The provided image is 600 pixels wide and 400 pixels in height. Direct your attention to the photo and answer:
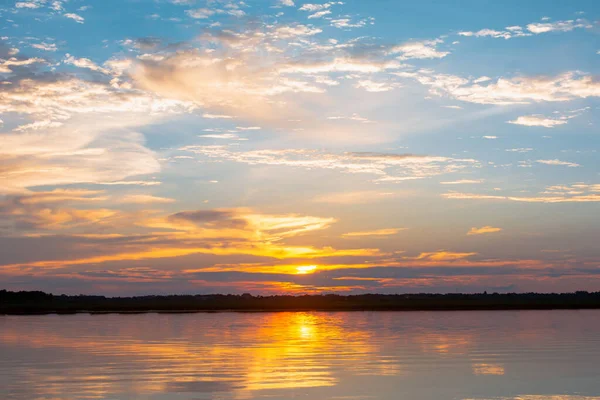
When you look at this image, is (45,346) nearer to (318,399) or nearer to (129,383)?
(129,383)

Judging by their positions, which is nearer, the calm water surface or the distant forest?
the calm water surface

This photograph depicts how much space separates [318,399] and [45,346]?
78.0ft

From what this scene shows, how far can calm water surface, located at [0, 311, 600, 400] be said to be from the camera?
22312 mm

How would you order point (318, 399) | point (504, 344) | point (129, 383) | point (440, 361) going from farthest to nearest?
point (504, 344) → point (440, 361) → point (129, 383) → point (318, 399)

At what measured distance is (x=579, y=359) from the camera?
30844 millimetres

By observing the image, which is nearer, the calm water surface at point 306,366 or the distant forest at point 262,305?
the calm water surface at point 306,366

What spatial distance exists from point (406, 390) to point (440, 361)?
8.05 meters

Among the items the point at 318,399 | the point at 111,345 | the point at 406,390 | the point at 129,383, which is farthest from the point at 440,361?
the point at 111,345

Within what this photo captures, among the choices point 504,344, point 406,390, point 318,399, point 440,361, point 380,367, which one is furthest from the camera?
point 504,344

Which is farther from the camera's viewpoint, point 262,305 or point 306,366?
point 262,305

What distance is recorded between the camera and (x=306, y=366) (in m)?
28.8

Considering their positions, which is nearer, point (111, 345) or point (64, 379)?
point (64, 379)

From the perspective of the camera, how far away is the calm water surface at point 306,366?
22.3 meters

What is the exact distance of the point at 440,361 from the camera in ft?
99.7
